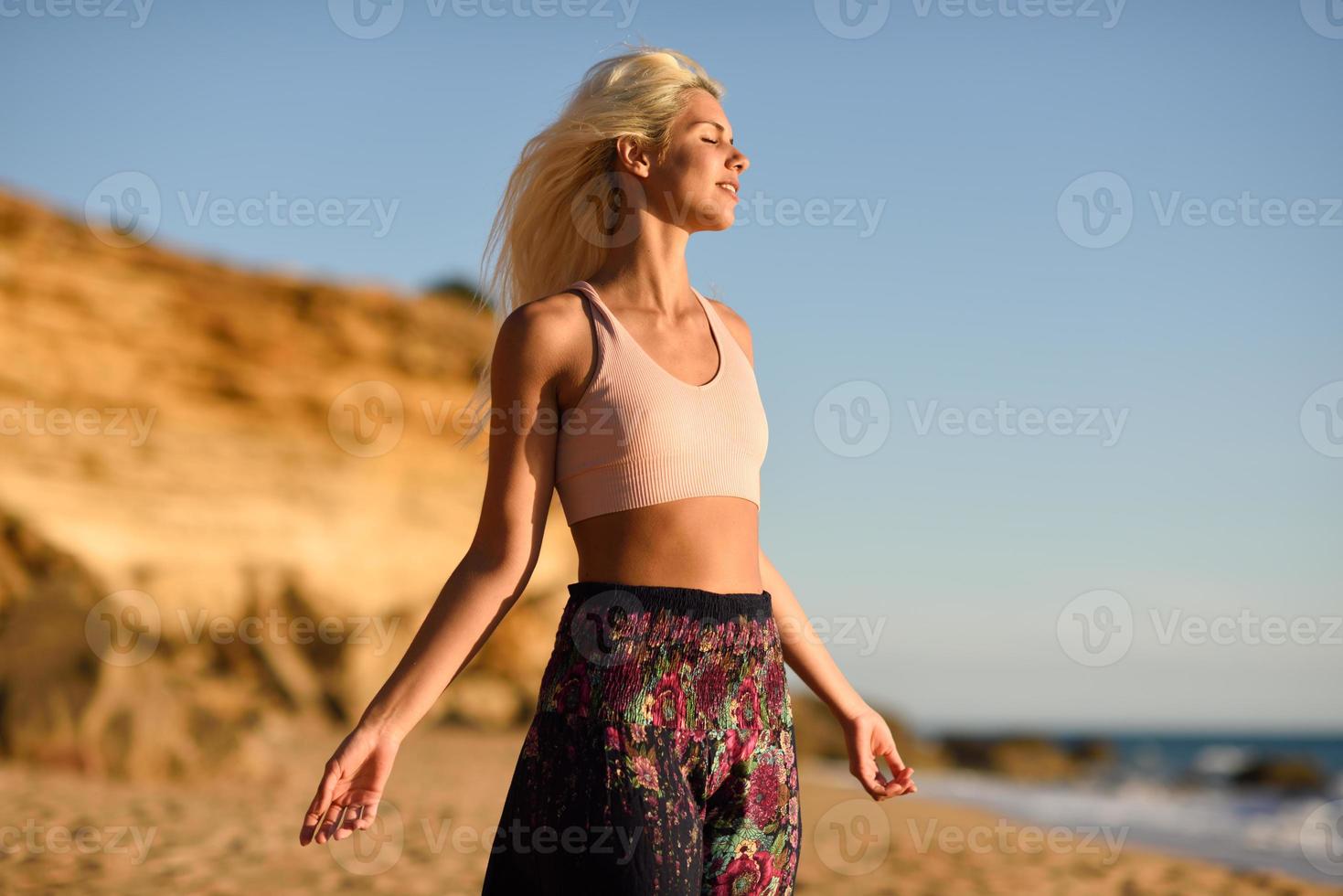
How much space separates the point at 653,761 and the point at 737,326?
0.83m

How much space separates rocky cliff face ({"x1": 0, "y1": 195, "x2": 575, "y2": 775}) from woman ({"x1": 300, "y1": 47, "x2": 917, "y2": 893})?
7.16 meters

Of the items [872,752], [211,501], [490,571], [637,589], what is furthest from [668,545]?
[211,501]

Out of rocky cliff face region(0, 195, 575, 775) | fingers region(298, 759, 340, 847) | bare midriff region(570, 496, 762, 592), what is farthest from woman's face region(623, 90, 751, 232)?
rocky cliff face region(0, 195, 575, 775)

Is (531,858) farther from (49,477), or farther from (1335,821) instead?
(1335,821)

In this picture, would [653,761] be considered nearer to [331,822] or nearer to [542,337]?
[331,822]

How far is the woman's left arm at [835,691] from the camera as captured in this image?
2084mm

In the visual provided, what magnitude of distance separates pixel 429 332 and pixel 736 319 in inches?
591

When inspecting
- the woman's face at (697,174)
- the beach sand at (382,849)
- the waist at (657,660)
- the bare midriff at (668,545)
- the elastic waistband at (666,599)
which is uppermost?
the woman's face at (697,174)

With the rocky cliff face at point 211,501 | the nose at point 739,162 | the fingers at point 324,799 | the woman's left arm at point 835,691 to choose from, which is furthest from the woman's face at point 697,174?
the rocky cliff face at point 211,501

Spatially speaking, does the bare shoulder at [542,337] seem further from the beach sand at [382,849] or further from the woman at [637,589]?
the beach sand at [382,849]

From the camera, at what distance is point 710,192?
198 cm

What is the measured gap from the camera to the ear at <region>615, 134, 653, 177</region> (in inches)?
79.1

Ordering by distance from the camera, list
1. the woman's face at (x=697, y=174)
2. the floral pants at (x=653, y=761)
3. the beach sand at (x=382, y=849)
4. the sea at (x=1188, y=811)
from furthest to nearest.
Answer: the sea at (x=1188, y=811) < the beach sand at (x=382, y=849) < the woman's face at (x=697, y=174) < the floral pants at (x=653, y=761)

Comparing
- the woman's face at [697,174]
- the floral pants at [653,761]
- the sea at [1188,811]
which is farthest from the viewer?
the sea at [1188,811]
